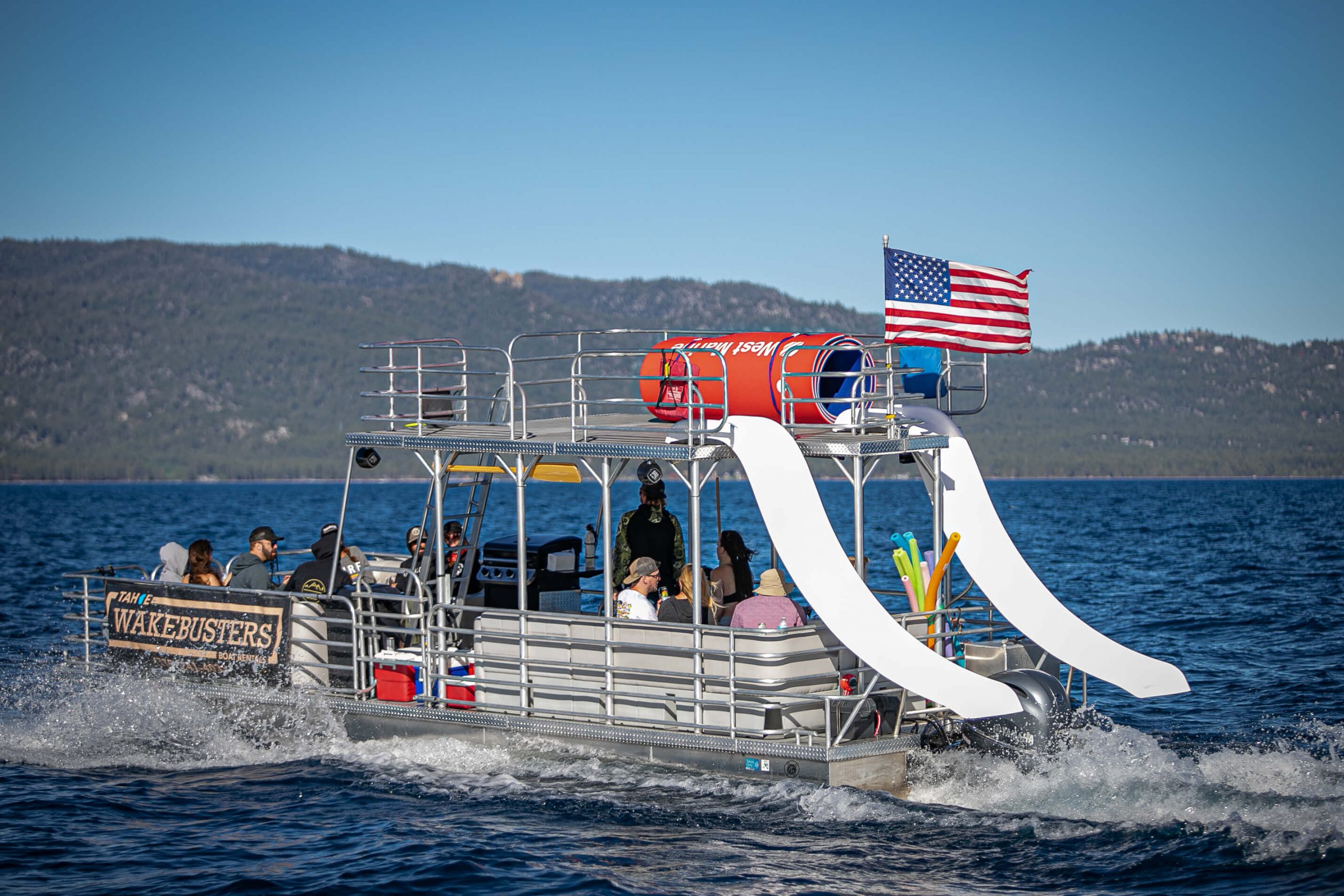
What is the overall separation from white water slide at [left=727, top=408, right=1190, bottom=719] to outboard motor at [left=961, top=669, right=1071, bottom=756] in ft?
1.46

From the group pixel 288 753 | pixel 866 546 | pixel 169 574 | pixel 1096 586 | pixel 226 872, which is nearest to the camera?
pixel 226 872

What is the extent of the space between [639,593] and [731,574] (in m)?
1.29

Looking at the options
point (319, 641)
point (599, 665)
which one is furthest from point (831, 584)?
point (319, 641)

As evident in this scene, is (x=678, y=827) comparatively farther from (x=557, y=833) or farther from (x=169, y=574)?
(x=169, y=574)

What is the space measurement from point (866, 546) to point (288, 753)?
33.3m

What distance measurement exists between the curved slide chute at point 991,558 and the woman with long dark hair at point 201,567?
7.11 meters

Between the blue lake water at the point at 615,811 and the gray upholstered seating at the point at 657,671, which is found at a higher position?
the gray upholstered seating at the point at 657,671

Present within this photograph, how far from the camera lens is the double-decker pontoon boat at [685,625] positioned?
417 inches

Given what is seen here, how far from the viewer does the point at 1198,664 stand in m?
19.4

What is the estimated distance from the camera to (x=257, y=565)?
44.5 feet

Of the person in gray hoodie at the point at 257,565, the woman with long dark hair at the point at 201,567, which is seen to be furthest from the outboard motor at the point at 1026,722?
the woman with long dark hair at the point at 201,567

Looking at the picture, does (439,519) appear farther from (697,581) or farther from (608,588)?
(697,581)

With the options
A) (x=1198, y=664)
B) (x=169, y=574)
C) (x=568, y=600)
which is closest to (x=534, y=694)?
(x=568, y=600)

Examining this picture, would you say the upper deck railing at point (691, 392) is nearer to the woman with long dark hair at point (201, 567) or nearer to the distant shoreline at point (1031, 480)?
the woman with long dark hair at point (201, 567)
